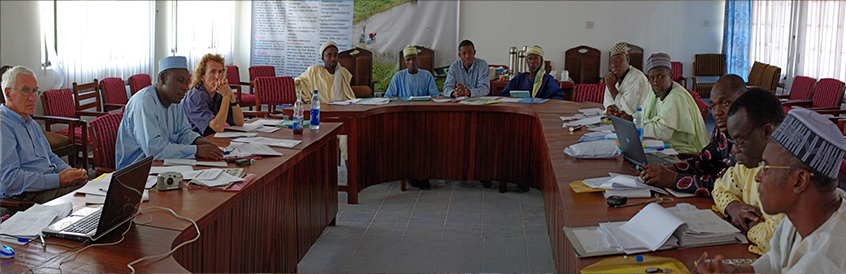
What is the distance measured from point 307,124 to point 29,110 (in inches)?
64.7

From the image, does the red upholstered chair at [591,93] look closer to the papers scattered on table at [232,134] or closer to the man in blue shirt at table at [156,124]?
the papers scattered on table at [232,134]

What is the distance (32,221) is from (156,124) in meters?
1.39

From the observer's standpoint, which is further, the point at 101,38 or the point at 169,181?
the point at 101,38

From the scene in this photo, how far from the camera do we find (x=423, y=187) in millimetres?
5875

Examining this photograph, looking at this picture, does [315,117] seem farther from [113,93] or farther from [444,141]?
[113,93]

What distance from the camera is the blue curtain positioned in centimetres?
976

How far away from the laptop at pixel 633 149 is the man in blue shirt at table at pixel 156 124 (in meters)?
1.92

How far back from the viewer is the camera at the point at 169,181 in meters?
2.61

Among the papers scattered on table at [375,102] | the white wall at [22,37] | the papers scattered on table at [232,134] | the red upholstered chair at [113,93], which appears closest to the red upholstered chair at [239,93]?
the red upholstered chair at [113,93]

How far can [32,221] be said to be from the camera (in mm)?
2123

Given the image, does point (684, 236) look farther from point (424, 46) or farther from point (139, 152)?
point (424, 46)

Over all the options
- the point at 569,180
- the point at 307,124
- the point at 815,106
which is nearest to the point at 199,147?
the point at 307,124

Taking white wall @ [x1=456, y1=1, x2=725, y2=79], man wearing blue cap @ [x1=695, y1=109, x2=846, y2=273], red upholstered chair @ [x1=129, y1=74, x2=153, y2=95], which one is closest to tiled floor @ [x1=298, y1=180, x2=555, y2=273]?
man wearing blue cap @ [x1=695, y1=109, x2=846, y2=273]

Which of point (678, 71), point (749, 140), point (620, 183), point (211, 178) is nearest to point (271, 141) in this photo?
point (211, 178)
